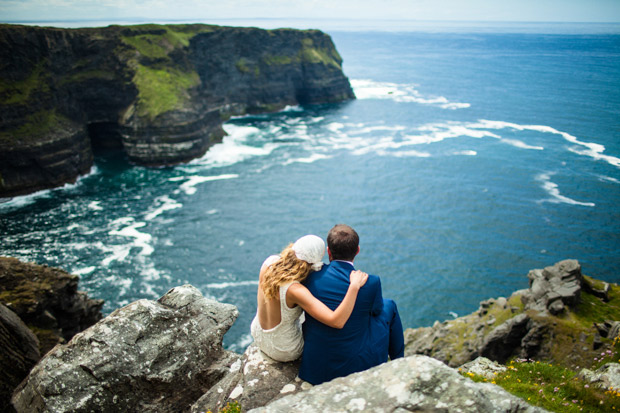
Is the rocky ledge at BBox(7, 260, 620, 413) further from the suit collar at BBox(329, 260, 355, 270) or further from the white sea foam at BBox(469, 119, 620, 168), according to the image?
the white sea foam at BBox(469, 119, 620, 168)

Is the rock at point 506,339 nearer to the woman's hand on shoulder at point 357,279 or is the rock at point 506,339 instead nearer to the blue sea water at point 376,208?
the blue sea water at point 376,208

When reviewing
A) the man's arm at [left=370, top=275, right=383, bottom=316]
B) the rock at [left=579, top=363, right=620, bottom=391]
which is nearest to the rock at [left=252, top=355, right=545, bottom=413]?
the man's arm at [left=370, top=275, right=383, bottom=316]

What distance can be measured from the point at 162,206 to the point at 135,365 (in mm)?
53086

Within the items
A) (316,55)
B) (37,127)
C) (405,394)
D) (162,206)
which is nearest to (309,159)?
(162,206)

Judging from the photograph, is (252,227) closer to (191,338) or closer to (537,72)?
(191,338)

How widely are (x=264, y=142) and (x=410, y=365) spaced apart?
85.6 m

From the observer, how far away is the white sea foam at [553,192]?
5320 cm

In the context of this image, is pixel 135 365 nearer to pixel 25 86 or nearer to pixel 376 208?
pixel 376 208

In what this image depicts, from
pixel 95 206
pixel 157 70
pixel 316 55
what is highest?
pixel 316 55

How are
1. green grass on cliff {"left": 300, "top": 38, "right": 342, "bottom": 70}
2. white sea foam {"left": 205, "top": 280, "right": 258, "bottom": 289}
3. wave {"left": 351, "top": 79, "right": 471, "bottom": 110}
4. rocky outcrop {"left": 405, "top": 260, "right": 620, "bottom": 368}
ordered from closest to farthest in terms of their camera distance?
rocky outcrop {"left": 405, "top": 260, "right": 620, "bottom": 368} → white sea foam {"left": 205, "top": 280, "right": 258, "bottom": 289} → wave {"left": 351, "top": 79, "right": 471, "bottom": 110} → green grass on cliff {"left": 300, "top": 38, "right": 342, "bottom": 70}

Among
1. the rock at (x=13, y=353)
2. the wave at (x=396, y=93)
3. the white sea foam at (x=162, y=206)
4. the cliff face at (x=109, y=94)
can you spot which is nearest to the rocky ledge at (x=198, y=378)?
the rock at (x=13, y=353)

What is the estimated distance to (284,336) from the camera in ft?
24.9

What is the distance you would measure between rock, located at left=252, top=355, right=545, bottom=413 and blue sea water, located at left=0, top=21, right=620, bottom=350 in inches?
1154

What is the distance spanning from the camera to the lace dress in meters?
7.22
